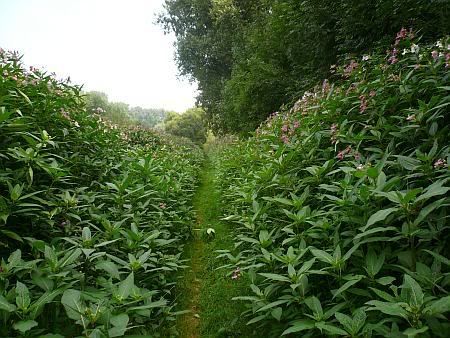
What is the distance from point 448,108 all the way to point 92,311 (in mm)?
3290

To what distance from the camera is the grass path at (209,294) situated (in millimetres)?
2652

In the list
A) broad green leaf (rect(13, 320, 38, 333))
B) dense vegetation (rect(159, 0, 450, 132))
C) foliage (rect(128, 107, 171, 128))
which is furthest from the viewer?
foliage (rect(128, 107, 171, 128))

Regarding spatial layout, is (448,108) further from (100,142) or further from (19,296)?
(100,142)

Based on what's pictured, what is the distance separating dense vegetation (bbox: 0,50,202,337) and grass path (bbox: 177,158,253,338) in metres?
0.21

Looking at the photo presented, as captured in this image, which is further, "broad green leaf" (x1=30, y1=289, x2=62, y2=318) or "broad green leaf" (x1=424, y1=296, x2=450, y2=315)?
"broad green leaf" (x1=30, y1=289, x2=62, y2=318)

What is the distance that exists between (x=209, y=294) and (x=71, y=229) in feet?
4.89

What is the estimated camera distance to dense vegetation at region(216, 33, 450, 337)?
1.77m

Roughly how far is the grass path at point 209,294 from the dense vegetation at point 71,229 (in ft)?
0.68

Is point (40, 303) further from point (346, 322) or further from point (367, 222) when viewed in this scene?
point (367, 222)

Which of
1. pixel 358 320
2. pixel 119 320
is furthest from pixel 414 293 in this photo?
pixel 119 320

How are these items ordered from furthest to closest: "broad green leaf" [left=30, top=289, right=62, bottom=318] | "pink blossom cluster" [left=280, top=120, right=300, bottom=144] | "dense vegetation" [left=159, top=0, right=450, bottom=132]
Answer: "dense vegetation" [left=159, top=0, right=450, bottom=132] < "pink blossom cluster" [left=280, top=120, right=300, bottom=144] < "broad green leaf" [left=30, top=289, right=62, bottom=318]

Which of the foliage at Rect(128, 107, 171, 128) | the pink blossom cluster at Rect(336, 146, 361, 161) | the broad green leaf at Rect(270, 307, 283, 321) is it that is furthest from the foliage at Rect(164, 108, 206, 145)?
→ the broad green leaf at Rect(270, 307, 283, 321)

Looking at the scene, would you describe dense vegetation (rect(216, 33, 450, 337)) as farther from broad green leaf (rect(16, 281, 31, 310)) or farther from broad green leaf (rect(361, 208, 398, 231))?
broad green leaf (rect(16, 281, 31, 310))

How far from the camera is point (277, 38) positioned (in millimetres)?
9336
